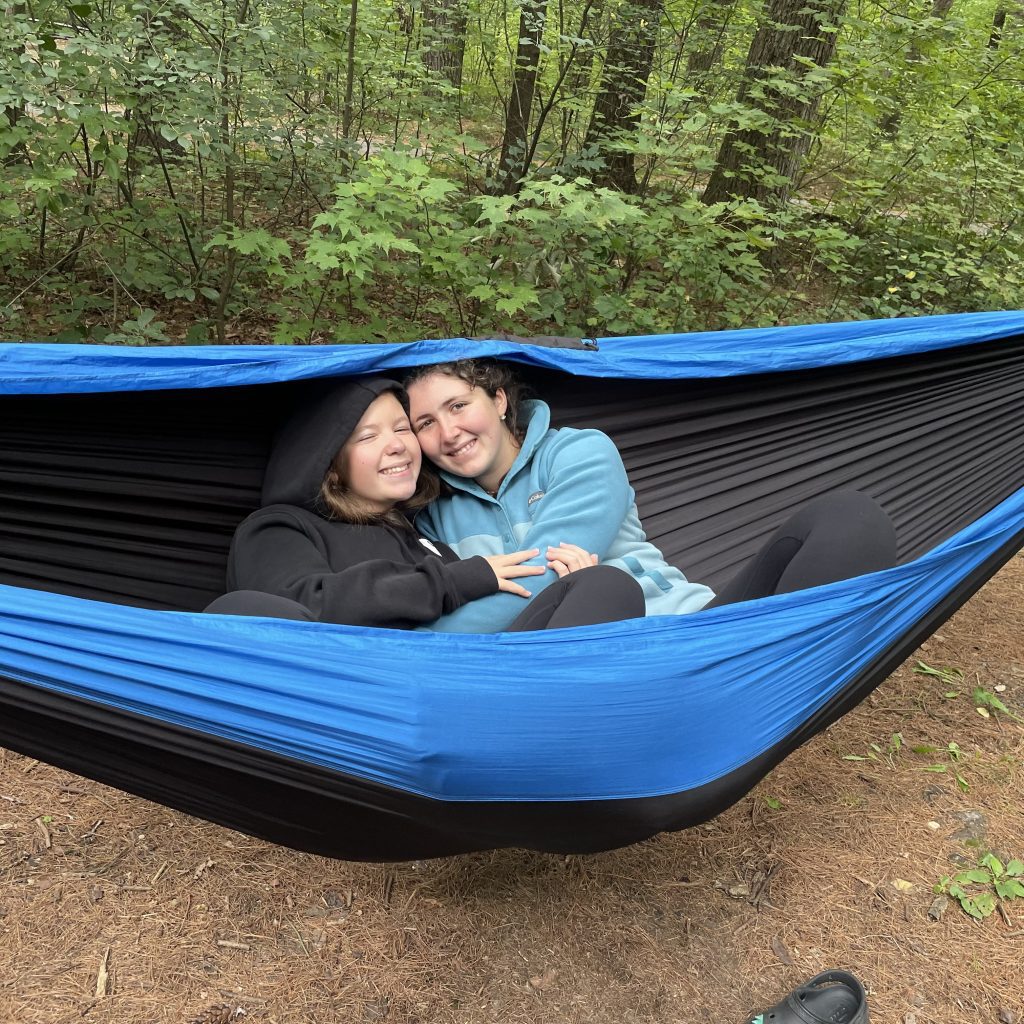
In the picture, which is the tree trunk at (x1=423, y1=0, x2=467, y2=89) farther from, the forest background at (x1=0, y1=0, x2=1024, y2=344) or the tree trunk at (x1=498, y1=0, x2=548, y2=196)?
the tree trunk at (x1=498, y1=0, x2=548, y2=196)

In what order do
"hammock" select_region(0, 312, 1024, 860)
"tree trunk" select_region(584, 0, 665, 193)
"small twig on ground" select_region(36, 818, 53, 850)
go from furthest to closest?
"tree trunk" select_region(584, 0, 665, 193), "small twig on ground" select_region(36, 818, 53, 850), "hammock" select_region(0, 312, 1024, 860)

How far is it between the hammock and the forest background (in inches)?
34.0

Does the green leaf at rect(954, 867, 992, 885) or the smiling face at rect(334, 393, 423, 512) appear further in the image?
the green leaf at rect(954, 867, 992, 885)

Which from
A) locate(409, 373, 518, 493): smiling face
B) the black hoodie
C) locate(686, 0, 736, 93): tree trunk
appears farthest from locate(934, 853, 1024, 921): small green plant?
locate(686, 0, 736, 93): tree trunk

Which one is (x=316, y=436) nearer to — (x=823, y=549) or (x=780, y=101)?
(x=823, y=549)

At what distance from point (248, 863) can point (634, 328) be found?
2.28 meters

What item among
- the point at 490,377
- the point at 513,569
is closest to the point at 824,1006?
the point at 513,569

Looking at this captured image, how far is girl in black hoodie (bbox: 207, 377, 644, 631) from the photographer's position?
Answer: 4.44 feet

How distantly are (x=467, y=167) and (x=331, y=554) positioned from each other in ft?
7.60

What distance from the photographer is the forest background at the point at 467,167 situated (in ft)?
8.11

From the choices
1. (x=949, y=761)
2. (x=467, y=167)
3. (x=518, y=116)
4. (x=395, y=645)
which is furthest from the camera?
(x=518, y=116)

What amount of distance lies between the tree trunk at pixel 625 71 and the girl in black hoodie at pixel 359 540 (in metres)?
2.21

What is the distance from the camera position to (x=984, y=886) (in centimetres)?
163

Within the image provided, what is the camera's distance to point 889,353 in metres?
2.07
